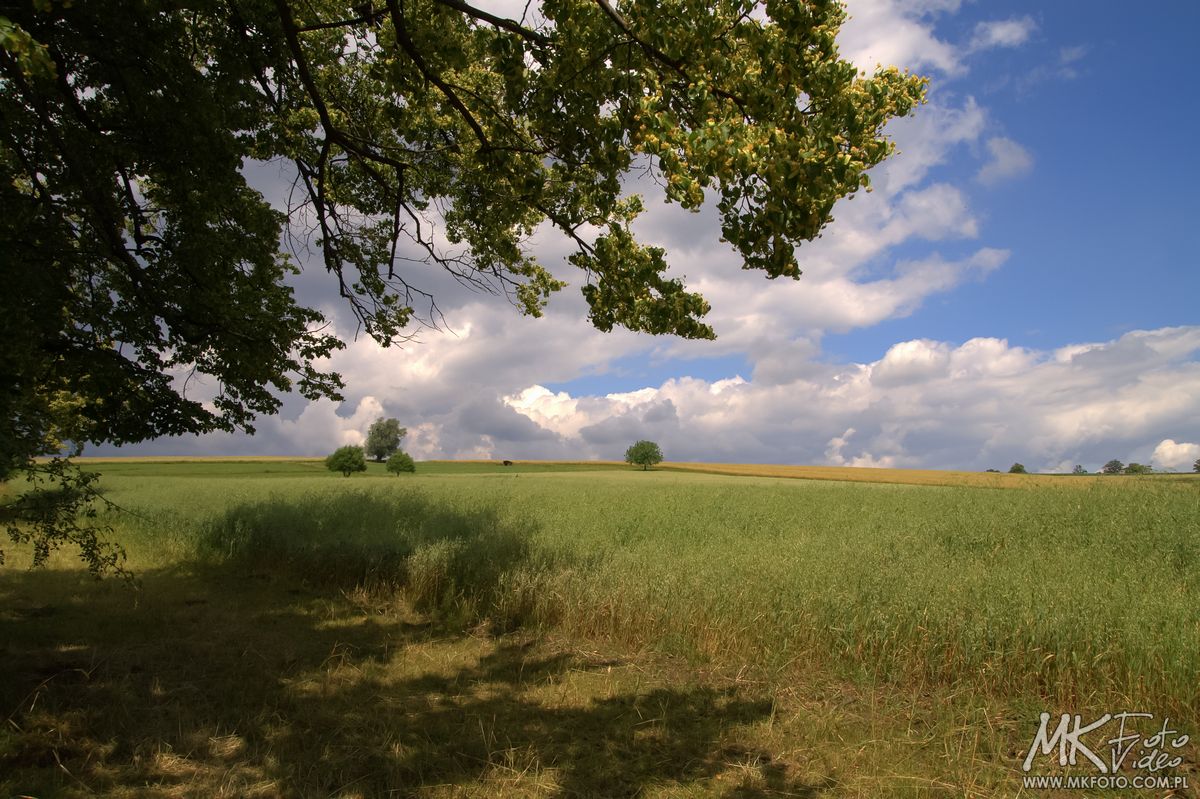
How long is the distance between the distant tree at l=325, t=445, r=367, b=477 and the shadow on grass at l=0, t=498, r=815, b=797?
40121mm

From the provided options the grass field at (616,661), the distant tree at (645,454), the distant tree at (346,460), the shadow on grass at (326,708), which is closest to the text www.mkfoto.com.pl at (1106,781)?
the grass field at (616,661)

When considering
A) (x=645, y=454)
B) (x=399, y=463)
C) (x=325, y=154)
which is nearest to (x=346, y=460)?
(x=399, y=463)

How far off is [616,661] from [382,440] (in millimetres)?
65643

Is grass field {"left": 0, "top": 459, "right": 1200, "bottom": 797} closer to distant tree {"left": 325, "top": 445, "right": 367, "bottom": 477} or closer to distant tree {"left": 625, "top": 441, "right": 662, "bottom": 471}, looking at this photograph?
distant tree {"left": 325, "top": 445, "right": 367, "bottom": 477}

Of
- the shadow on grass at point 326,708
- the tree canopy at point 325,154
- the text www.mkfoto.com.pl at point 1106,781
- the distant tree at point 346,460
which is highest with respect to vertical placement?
the tree canopy at point 325,154

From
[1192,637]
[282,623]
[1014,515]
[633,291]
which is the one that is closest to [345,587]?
[282,623]

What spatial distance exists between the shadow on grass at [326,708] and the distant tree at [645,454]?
58.2m

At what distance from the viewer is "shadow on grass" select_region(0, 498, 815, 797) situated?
4.47 meters

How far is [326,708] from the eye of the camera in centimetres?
569

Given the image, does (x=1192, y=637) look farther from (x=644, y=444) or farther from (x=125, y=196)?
(x=644, y=444)

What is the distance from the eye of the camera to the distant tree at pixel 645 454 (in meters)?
67.2

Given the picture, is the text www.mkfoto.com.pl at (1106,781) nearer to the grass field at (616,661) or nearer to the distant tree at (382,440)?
the grass field at (616,661)

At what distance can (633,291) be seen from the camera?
7484 millimetres

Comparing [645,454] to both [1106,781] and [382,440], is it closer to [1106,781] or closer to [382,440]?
[382,440]
